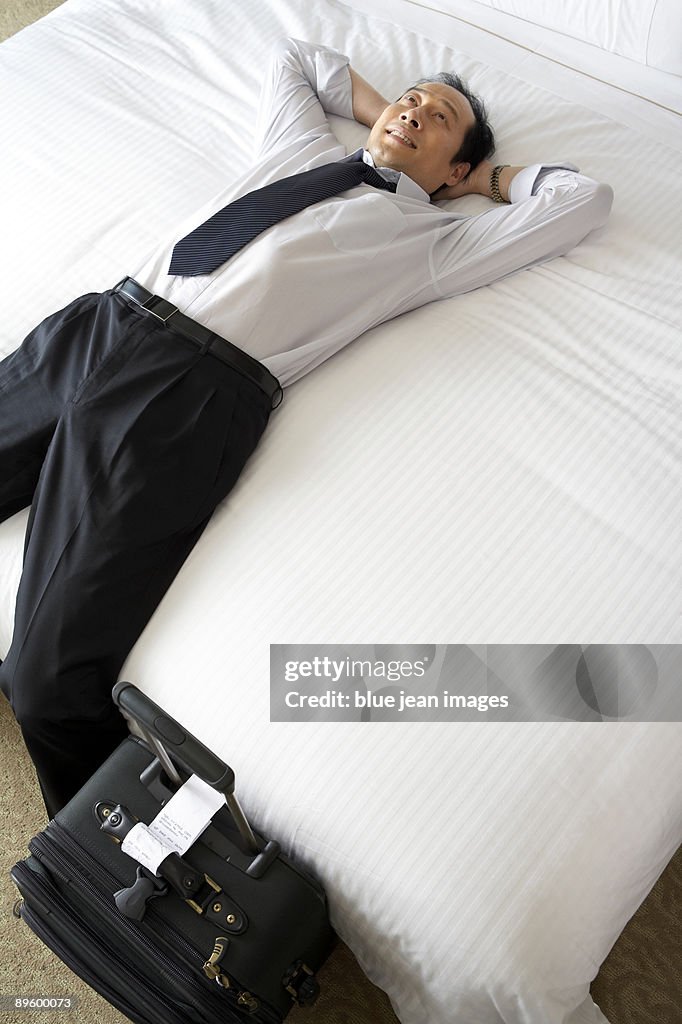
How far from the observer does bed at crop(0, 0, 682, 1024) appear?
0.97 meters

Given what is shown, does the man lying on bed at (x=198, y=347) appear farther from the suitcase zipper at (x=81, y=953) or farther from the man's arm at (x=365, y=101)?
the suitcase zipper at (x=81, y=953)

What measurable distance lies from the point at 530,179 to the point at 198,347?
0.70 meters

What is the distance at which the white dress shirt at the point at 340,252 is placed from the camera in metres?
1.30

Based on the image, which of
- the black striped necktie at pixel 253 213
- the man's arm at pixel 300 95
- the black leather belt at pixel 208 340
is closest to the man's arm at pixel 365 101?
the man's arm at pixel 300 95

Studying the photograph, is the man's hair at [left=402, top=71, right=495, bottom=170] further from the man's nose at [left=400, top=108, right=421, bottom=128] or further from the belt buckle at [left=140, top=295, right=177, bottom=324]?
the belt buckle at [left=140, top=295, right=177, bottom=324]

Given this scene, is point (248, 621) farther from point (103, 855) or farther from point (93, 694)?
point (103, 855)

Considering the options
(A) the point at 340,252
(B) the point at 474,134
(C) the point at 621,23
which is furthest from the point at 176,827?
(C) the point at 621,23

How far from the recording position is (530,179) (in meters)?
1.52

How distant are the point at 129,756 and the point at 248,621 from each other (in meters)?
0.22

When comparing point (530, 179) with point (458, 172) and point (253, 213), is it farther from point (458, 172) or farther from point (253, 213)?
point (253, 213)

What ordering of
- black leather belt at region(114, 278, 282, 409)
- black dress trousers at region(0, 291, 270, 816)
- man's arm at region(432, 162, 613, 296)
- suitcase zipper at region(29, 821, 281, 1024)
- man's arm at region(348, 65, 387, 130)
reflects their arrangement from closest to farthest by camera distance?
suitcase zipper at region(29, 821, 281, 1024), black dress trousers at region(0, 291, 270, 816), black leather belt at region(114, 278, 282, 409), man's arm at region(432, 162, 613, 296), man's arm at region(348, 65, 387, 130)

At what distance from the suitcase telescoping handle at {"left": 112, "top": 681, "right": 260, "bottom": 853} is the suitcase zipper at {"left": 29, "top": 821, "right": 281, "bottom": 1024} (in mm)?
175

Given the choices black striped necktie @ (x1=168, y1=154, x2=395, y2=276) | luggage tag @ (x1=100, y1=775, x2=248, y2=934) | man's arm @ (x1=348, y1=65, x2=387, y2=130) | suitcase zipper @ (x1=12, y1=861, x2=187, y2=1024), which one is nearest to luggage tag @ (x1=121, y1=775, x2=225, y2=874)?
luggage tag @ (x1=100, y1=775, x2=248, y2=934)

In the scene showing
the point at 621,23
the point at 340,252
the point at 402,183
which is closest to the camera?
the point at 340,252
